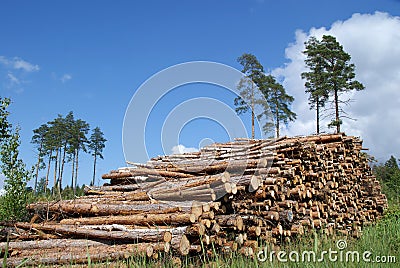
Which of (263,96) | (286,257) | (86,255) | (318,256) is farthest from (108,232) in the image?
(263,96)

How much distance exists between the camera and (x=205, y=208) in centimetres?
570

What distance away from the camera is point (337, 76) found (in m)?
24.1

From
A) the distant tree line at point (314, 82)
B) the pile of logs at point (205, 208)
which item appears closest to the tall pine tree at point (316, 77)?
the distant tree line at point (314, 82)

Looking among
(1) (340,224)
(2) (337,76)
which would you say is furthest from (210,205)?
(2) (337,76)

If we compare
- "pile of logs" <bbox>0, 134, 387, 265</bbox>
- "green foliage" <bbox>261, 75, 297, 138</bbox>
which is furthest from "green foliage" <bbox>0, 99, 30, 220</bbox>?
"green foliage" <bbox>261, 75, 297, 138</bbox>

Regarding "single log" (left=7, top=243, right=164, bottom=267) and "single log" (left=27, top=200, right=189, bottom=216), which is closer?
"single log" (left=7, top=243, right=164, bottom=267)

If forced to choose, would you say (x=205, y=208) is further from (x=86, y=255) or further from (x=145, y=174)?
(x=145, y=174)

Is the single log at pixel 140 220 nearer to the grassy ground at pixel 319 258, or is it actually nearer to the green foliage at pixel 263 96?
the grassy ground at pixel 319 258

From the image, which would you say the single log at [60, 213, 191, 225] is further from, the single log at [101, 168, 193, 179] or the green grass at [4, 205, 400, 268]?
the single log at [101, 168, 193, 179]

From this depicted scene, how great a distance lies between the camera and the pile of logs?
5527 mm

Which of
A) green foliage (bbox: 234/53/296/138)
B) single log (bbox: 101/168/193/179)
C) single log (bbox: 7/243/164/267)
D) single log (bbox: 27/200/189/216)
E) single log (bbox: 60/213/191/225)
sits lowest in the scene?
single log (bbox: 7/243/164/267)

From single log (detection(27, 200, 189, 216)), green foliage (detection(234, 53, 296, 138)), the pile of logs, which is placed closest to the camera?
the pile of logs

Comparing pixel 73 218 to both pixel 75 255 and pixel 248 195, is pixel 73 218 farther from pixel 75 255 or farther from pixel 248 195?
pixel 248 195

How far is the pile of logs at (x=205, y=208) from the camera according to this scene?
18.1 feet
